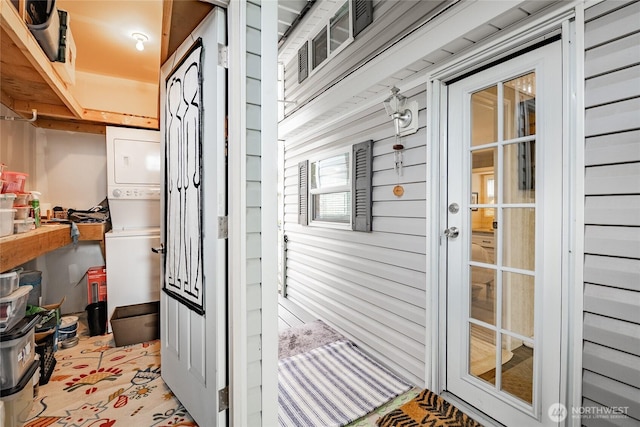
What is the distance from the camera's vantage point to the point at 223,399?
1406 mm

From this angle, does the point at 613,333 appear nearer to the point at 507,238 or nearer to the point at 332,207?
the point at 507,238

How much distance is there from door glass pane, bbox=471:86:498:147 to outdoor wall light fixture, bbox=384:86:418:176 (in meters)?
0.41

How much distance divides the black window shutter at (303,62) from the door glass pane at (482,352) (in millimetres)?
3130

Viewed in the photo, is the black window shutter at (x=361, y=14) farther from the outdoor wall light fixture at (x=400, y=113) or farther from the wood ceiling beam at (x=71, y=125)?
the wood ceiling beam at (x=71, y=125)

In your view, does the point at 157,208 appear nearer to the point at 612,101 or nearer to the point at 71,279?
the point at 71,279

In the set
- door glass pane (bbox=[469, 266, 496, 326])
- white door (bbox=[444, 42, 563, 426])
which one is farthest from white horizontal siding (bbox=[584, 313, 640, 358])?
door glass pane (bbox=[469, 266, 496, 326])

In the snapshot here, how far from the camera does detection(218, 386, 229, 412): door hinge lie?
140 cm

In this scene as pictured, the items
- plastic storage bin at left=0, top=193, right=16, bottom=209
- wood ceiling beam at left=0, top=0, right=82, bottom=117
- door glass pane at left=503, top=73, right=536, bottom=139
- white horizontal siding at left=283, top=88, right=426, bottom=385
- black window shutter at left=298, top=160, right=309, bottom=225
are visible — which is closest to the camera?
wood ceiling beam at left=0, top=0, right=82, bottom=117

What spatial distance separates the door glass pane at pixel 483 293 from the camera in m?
1.76

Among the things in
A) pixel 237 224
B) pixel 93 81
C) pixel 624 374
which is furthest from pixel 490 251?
pixel 93 81

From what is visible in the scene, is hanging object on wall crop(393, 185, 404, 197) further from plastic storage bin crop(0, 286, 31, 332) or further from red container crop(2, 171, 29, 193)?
red container crop(2, 171, 29, 193)

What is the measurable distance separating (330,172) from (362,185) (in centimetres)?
71

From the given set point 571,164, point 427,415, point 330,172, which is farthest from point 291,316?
point 571,164

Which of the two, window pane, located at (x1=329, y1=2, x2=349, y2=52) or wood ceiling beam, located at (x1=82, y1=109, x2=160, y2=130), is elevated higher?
window pane, located at (x1=329, y1=2, x2=349, y2=52)
